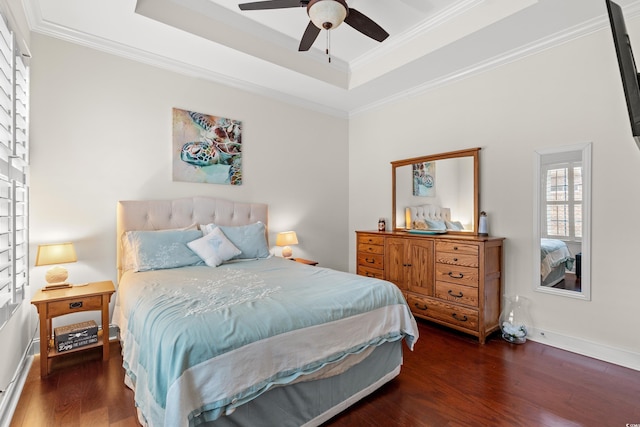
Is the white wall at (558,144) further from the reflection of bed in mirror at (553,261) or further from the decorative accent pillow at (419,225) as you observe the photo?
the decorative accent pillow at (419,225)

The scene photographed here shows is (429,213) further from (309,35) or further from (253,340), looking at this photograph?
Answer: (253,340)

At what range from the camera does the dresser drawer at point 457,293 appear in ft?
9.77

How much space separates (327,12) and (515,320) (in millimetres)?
3287

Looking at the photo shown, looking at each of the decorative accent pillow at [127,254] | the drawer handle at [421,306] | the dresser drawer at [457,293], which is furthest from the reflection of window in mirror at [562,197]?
the decorative accent pillow at [127,254]

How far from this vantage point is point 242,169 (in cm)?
392

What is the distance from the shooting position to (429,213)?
3.82m

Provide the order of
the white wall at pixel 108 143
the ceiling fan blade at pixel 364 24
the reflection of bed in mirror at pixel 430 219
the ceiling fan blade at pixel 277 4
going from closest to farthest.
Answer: the ceiling fan blade at pixel 277 4, the ceiling fan blade at pixel 364 24, the white wall at pixel 108 143, the reflection of bed in mirror at pixel 430 219

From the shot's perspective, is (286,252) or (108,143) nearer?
(108,143)

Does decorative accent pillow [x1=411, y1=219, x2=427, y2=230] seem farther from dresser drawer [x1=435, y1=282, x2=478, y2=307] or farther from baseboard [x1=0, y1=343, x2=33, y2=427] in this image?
baseboard [x1=0, y1=343, x2=33, y2=427]

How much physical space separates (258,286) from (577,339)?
2860 millimetres

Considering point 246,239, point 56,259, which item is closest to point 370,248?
point 246,239

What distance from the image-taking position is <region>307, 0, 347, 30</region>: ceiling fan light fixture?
2.02 meters

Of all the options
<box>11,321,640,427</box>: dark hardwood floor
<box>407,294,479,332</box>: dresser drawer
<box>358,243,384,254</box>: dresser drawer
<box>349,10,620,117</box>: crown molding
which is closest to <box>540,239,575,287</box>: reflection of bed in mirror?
<box>11,321,640,427</box>: dark hardwood floor

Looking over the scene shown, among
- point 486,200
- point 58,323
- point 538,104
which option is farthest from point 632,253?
point 58,323
